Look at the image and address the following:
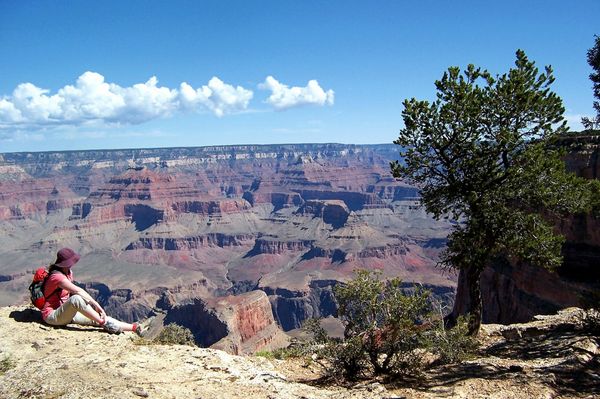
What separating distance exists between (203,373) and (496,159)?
1035cm

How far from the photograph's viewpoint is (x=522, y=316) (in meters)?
32.7

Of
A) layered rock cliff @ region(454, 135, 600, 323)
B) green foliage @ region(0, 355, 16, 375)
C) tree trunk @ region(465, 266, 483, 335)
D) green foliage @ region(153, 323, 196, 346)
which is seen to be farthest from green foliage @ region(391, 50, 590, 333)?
layered rock cliff @ region(454, 135, 600, 323)

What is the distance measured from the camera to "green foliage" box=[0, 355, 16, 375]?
348 inches

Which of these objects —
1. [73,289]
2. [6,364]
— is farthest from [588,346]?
[6,364]

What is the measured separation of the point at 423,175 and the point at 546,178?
3.64 m

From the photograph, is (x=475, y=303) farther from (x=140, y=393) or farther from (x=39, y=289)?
(x=39, y=289)

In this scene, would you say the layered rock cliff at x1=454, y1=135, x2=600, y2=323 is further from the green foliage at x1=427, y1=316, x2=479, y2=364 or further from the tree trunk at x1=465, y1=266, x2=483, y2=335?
the green foliage at x1=427, y1=316, x2=479, y2=364

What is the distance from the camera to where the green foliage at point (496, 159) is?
517 inches

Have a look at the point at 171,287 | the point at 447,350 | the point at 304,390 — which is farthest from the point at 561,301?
the point at 171,287

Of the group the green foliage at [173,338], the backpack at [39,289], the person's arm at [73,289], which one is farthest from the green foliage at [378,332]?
the backpack at [39,289]

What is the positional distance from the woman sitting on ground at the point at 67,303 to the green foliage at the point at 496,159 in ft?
33.0

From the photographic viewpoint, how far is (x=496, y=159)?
13.5m

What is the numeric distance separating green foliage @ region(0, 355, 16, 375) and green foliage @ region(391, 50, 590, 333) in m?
11.6

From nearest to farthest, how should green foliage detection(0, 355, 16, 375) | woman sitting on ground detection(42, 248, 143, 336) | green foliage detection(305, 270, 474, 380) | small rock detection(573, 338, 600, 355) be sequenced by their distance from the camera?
green foliage detection(0, 355, 16, 375), green foliage detection(305, 270, 474, 380), woman sitting on ground detection(42, 248, 143, 336), small rock detection(573, 338, 600, 355)
